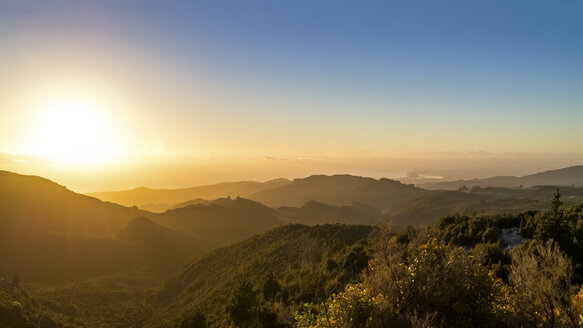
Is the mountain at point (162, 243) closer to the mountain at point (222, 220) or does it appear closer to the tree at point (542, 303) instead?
the mountain at point (222, 220)

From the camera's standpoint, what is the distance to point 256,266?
57.5m

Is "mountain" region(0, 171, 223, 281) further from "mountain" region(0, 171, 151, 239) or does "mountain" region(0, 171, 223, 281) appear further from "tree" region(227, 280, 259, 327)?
"tree" region(227, 280, 259, 327)

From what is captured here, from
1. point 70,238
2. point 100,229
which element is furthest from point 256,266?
point 100,229

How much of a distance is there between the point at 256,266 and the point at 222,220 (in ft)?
359

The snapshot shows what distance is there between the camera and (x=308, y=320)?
12570mm

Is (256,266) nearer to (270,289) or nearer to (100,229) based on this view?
(270,289)

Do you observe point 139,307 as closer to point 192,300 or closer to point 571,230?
point 192,300

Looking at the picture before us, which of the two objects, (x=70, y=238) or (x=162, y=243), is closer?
(x=70, y=238)

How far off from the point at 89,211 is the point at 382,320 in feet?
502

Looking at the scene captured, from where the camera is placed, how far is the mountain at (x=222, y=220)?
147 metres

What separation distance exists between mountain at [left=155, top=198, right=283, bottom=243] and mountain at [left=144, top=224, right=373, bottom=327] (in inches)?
2487

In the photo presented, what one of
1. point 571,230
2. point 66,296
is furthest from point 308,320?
point 66,296

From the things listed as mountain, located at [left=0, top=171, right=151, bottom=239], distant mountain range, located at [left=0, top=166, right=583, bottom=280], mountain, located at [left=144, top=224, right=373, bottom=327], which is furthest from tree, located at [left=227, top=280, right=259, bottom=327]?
mountain, located at [left=0, top=171, right=151, bottom=239]

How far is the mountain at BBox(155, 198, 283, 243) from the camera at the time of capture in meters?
147
